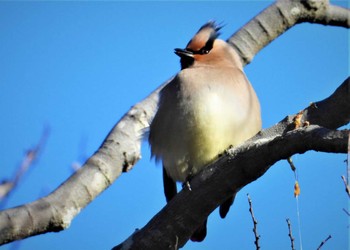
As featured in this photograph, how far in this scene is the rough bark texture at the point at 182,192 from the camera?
2.90 metres

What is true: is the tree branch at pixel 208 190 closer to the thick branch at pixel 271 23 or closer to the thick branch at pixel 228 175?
the thick branch at pixel 228 175

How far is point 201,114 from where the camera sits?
3992 mm

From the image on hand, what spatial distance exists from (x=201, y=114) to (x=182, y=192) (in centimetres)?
79

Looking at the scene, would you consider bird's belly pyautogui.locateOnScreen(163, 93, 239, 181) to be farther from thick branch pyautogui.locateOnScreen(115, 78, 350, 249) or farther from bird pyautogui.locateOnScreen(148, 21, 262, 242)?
thick branch pyautogui.locateOnScreen(115, 78, 350, 249)

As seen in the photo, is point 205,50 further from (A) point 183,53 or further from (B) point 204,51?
(A) point 183,53

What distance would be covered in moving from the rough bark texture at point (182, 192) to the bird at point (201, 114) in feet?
1.05

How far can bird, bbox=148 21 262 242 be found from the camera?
13.0 ft

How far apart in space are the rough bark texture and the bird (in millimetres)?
319

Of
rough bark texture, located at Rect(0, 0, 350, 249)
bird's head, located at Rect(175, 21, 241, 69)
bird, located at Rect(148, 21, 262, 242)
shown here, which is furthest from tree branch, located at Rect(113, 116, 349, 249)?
bird's head, located at Rect(175, 21, 241, 69)

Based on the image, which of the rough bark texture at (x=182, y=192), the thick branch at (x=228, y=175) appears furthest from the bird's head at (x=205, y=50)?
the thick branch at (x=228, y=175)

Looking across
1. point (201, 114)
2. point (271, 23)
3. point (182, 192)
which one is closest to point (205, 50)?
point (271, 23)

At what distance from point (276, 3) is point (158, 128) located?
1292mm

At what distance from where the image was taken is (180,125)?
160 inches

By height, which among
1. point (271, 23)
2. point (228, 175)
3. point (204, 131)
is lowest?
point (228, 175)
